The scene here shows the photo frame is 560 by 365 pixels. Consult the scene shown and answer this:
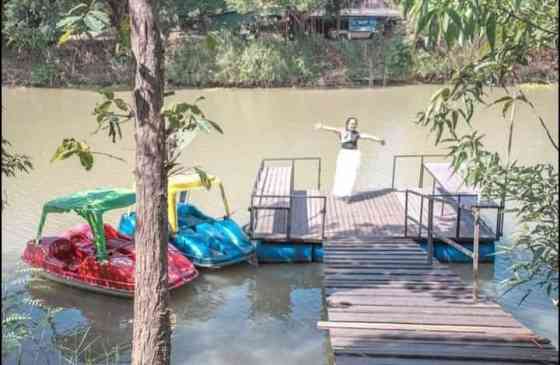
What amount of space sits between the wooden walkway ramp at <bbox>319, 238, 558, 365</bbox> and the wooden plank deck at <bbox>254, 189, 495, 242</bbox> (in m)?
1.11

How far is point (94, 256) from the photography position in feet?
27.1

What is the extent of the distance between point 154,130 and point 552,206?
7.29 feet

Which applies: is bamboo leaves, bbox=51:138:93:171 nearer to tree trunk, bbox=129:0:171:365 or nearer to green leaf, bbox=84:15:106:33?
tree trunk, bbox=129:0:171:365

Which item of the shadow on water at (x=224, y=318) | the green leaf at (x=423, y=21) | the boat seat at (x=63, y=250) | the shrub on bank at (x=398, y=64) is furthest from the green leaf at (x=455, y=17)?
the shrub on bank at (x=398, y=64)

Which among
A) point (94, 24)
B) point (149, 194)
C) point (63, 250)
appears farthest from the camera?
point (63, 250)

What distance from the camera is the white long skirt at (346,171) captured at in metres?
10.0

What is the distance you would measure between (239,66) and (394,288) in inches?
919

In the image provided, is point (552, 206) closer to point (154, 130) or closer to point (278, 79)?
point (154, 130)

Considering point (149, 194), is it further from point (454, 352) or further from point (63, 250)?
point (63, 250)

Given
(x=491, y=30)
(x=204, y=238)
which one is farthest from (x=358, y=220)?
(x=491, y=30)

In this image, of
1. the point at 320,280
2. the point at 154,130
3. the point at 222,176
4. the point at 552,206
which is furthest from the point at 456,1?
the point at 222,176

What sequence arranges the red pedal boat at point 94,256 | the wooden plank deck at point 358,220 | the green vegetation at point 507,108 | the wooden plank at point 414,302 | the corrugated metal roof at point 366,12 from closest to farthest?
the green vegetation at point 507,108 → the wooden plank at point 414,302 → the red pedal boat at point 94,256 → the wooden plank deck at point 358,220 → the corrugated metal roof at point 366,12

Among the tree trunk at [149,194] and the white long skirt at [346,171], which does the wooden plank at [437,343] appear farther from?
the white long skirt at [346,171]

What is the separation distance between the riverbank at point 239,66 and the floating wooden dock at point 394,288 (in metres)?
18.7
